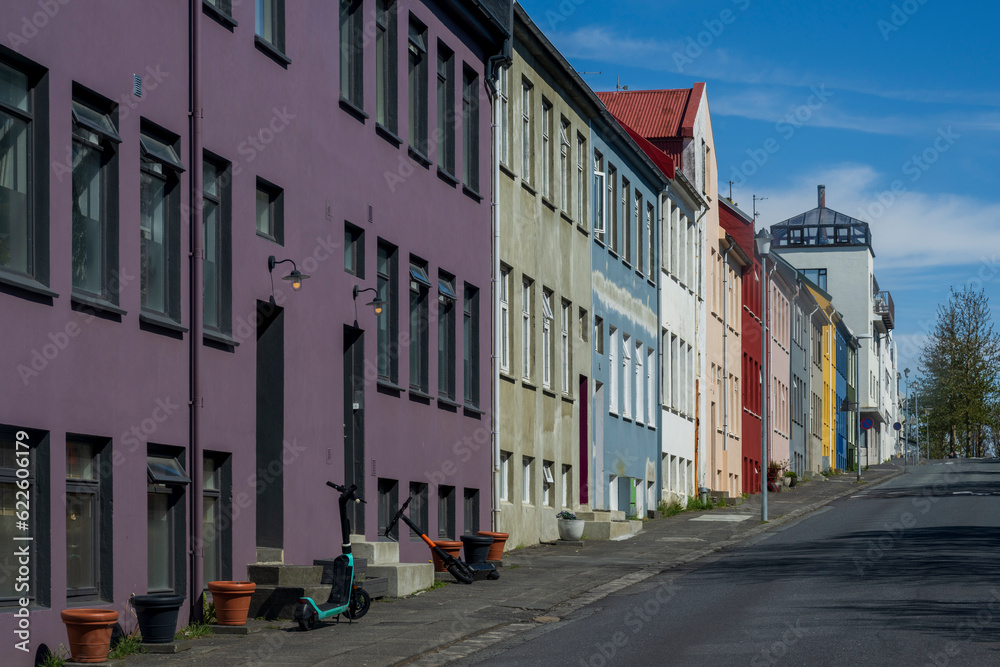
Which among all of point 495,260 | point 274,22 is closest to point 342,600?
point 274,22

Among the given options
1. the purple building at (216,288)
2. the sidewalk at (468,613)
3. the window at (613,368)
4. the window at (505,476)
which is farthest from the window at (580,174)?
the purple building at (216,288)

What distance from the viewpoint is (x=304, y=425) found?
1827 centimetres

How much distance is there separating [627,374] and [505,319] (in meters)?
10.4

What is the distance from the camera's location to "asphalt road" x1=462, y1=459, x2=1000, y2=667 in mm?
13016

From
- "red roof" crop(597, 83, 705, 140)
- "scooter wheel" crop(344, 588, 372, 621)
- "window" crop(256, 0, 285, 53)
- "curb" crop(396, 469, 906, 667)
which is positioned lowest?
"curb" crop(396, 469, 906, 667)

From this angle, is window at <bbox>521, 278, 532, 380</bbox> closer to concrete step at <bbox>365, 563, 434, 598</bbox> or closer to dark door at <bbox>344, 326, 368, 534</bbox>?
dark door at <bbox>344, 326, 368, 534</bbox>

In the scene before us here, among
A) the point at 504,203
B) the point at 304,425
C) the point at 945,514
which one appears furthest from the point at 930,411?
the point at 304,425

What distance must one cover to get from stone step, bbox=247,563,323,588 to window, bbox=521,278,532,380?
1233cm

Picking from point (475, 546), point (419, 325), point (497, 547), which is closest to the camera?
point (475, 546)

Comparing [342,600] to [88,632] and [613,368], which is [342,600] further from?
[613,368]

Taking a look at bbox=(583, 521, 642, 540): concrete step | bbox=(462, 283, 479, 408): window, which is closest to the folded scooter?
bbox=(462, 283, 479, 408): window

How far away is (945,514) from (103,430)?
25.6 meters

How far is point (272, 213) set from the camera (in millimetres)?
17938

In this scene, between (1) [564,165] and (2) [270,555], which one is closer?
(2) [270,555]
